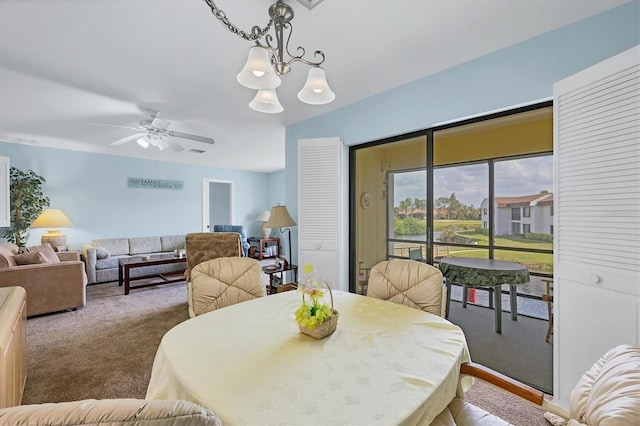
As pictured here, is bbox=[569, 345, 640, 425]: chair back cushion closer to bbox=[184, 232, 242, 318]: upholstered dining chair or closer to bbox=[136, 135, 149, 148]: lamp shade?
bbox=[184, 232, 242, 318]: upholstered dining chair

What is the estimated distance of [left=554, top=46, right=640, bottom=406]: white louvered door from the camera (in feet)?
4.72

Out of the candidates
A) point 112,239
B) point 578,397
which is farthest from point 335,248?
point 112,239

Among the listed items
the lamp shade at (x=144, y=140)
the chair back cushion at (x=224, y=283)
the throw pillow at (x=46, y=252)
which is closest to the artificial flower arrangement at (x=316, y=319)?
the chair back cushion at (x=224, y=283)

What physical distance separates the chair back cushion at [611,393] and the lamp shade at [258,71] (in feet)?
5.49

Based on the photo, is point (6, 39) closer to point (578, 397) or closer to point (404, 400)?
point (404, 400)

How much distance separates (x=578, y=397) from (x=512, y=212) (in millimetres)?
3797

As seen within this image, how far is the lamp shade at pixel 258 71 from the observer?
1.33 m

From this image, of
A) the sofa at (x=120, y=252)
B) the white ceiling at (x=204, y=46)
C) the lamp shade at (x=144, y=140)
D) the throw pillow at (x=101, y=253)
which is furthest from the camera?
the throw pillow at (x=101, y=253)

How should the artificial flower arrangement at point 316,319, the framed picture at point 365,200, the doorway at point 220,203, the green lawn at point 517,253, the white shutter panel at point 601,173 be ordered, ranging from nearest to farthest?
the artificial flower arrangement at point 316,319 < the white shutter panel at point 601,173 < the framed picture at point 365,200 < the green lawn at point 517,253 < the doorway at point 220,203

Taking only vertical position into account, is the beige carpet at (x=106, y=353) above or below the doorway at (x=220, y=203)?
below

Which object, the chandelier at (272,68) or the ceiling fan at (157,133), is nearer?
the chandelier at (272,68)

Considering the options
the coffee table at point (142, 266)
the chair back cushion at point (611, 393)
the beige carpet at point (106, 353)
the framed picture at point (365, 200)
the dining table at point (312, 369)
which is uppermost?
Result: the framed picture at point (365, 200)

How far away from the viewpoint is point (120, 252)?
560 cm

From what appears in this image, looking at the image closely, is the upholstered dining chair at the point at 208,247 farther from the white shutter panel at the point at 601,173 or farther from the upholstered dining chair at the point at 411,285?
the white shutter panel at the point at 601,173
